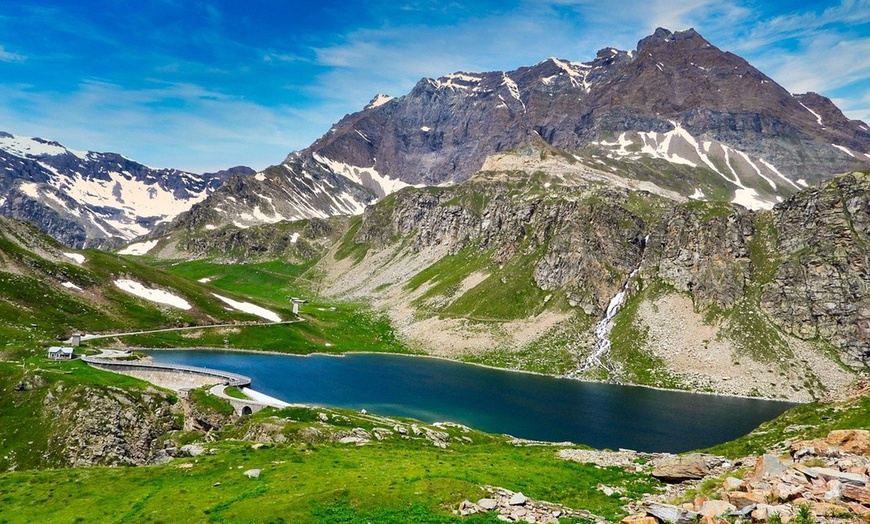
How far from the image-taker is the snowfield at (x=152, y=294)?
6004 inches

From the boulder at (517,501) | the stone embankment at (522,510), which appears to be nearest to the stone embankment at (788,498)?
the stone embankment at (522,510)

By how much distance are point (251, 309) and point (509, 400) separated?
111595 millimetres

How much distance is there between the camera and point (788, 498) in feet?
59.2

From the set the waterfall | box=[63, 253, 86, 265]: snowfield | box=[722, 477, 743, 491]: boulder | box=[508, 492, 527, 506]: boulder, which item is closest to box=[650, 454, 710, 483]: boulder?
box=[722, 477, 743, 491]: boulder

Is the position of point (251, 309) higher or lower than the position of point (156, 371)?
higher

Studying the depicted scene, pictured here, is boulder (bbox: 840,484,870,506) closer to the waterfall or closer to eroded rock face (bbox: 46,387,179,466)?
eroded rock face (bbox: 46,387,179,466)

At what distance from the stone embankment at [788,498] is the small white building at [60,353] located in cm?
8981

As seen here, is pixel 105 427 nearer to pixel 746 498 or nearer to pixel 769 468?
pixel 746 498

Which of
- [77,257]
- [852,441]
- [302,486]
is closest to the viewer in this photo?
[852,441]

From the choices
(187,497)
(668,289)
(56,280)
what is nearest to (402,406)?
(187,497)

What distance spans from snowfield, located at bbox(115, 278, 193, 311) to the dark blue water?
1317 inches

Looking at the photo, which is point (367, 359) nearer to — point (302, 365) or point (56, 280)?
point (302, 365)

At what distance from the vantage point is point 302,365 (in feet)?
429

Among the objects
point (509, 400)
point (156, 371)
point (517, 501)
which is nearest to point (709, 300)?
point (509, 400)
